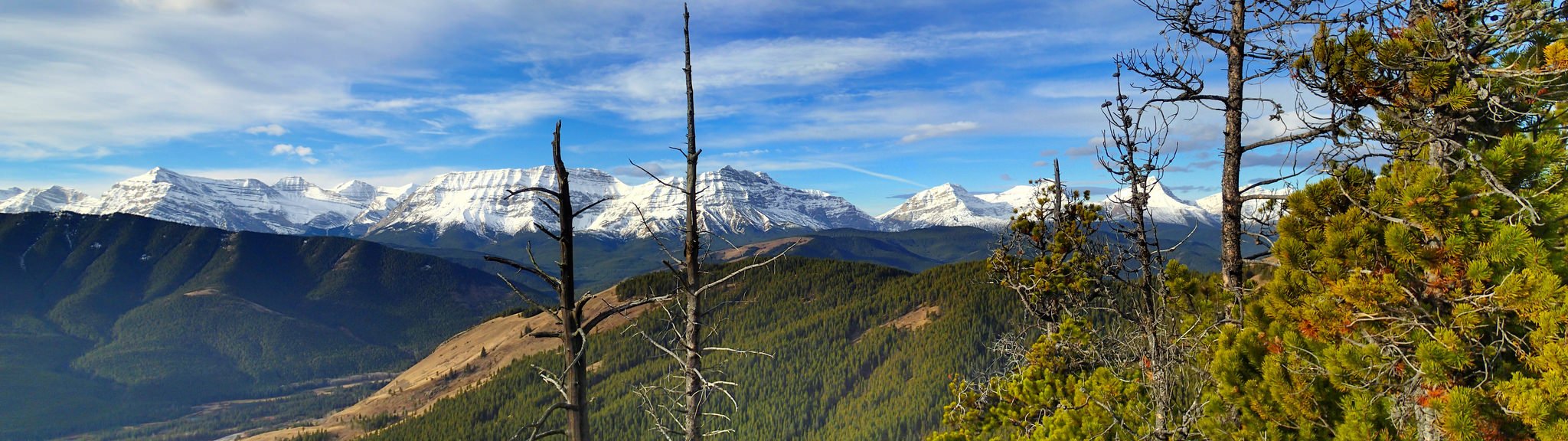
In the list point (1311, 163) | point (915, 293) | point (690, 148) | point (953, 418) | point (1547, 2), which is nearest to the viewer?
point (1547, 2)

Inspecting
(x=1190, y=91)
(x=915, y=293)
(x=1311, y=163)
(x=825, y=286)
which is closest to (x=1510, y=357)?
(x=1311, y=163)

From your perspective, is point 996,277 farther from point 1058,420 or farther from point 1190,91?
point 1190,91

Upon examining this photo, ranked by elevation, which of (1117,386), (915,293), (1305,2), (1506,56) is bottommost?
(915,293)

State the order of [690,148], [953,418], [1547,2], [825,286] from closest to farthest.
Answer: [1547,2], [690,148], [953,418], [825,286]

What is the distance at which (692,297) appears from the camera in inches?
421

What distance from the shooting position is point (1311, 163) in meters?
9.88

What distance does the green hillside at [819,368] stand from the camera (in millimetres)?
132125

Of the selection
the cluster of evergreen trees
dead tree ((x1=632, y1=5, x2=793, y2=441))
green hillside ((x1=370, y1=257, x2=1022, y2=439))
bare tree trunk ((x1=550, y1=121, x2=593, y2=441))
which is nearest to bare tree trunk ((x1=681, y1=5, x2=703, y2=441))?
dead tree ((x1=632, y1=5, x2=793, y2=441))

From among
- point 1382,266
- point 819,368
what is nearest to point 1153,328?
point 1382,266

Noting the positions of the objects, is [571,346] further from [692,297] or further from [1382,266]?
[1382,266]

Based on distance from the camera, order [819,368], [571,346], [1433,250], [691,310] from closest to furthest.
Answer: [1433,250] < [571,346] < [691,310] < [819,368]

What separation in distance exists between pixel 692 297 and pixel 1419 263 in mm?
9291

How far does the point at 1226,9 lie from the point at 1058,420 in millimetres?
8591

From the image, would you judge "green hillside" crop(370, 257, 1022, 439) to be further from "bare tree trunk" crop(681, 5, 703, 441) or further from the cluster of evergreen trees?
the cluster of evergreen trees
